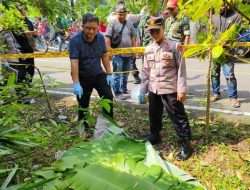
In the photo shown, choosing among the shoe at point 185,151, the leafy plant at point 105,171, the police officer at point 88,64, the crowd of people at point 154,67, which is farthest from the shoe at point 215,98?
the leafy plant at point 105,171

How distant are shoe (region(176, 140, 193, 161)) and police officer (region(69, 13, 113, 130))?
102 centimetres

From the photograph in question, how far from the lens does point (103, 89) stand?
6359mm

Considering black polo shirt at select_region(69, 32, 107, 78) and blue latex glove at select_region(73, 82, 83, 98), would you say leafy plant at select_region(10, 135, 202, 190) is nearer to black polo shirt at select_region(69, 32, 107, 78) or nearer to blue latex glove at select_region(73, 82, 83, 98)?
blue latex glove at select_region(73, 82, 83, 98)

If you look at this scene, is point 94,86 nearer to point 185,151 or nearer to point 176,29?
point 185,151

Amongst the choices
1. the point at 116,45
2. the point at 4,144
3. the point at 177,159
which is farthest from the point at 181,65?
the point at 116,45

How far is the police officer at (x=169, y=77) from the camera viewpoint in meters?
5.38

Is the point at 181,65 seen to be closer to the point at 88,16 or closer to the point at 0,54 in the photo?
the point at 88,16

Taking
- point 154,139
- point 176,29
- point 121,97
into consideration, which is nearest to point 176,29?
point 176,29

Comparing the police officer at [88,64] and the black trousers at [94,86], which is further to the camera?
the black trousers at [94,86]

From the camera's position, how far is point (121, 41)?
355 inches

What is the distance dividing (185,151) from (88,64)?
1669 mm

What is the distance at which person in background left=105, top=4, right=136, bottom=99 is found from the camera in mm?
8906

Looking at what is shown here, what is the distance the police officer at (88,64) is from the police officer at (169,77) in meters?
0.76

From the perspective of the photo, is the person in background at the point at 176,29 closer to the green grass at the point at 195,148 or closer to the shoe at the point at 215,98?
the shoe at the point at 215,98
